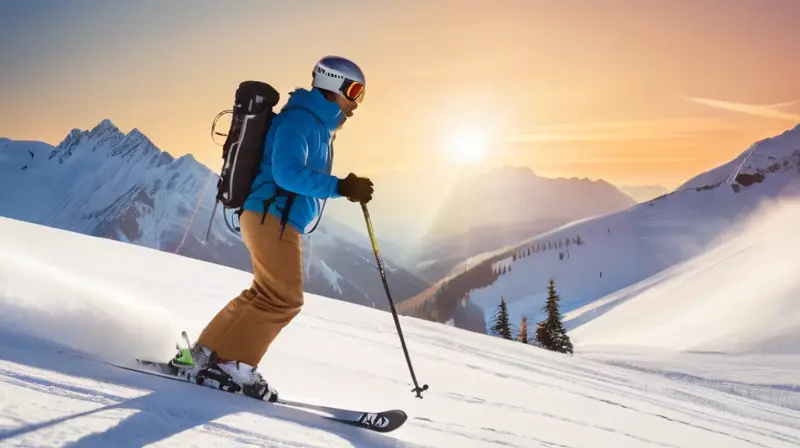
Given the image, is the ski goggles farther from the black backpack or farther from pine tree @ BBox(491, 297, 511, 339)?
pine tree @ BBox(491, 297, 511, 339)

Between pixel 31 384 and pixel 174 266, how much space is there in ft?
24.4

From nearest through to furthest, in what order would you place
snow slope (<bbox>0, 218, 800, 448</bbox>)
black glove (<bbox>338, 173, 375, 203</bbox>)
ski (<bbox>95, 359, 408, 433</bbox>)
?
snow slope (<bbox>0, 218, 800, 448</bbox>) → ski (<bbox>95, 359, 408, 433</bbox>) → black glove (<bbox>338, 173, 375, 203</bbox>)

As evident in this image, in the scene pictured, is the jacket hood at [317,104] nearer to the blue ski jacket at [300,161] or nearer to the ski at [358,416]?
the blue ski jacket at [300,161]

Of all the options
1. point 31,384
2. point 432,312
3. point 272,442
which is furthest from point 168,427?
point 432,312

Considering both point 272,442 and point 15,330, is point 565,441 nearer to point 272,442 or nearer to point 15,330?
point 272,442

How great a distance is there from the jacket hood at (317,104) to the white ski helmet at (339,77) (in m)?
0.11

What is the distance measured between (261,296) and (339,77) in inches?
60.6

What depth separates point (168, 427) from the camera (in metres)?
2.62

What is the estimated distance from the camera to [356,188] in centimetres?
385

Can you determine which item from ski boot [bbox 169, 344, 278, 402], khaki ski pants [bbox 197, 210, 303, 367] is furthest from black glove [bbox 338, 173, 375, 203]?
ski boot [bbox 169, 344, 278, 402]

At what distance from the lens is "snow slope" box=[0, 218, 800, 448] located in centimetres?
268

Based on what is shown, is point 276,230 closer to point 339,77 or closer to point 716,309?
point 339,77

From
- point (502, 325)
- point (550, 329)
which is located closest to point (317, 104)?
point (550, 329)

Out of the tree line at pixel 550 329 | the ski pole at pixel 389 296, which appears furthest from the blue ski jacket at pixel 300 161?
the tree line at pixel 550 329
